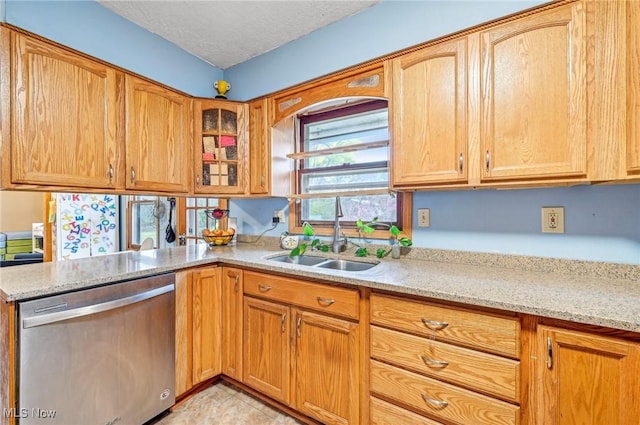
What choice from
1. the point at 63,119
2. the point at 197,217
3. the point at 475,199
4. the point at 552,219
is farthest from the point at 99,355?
the point at 552,219

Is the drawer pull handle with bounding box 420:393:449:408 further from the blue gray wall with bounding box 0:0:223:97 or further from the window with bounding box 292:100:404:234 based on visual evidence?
the blue gray wall with bounding box 0:0:223:97

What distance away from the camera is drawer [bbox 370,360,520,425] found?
1044 millimetres

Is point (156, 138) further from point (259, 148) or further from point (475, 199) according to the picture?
point (475, 199)

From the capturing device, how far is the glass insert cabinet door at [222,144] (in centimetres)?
224

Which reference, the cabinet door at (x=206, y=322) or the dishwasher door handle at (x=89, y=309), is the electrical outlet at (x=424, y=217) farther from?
the dishwasher door handle at (x=89, y=309)

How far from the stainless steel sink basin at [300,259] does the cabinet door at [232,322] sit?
293 mm

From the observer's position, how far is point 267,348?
1.69 m

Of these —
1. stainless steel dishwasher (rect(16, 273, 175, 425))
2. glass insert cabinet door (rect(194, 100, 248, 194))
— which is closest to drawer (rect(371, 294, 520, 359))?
stainless steel dishwasher (rect(16, 273, 175, 425))

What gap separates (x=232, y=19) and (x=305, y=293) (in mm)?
1941

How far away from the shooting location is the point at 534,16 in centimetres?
123

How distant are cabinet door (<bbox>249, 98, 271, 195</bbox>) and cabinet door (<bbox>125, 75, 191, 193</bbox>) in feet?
1.54

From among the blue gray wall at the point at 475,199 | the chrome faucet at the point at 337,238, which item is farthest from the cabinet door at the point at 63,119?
the chrome faucet at the point at 337,238

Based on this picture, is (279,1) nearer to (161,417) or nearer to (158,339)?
(158,339)

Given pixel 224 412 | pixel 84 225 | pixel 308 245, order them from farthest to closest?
pixel 84 225
pixel 308 245
pixel 224 412
